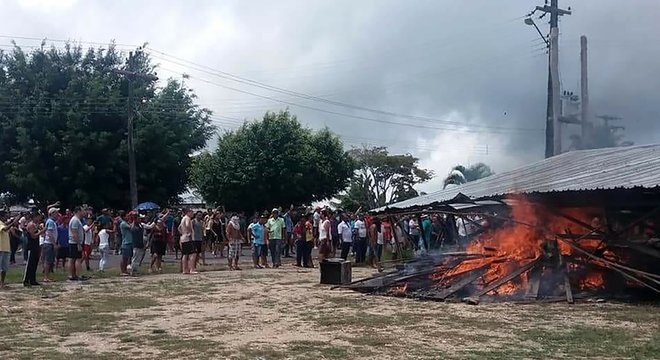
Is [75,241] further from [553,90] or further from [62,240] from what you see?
[553,90]

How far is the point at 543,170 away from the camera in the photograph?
1853 centimetres

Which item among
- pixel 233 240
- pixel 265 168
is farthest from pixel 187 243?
pixel 265 168

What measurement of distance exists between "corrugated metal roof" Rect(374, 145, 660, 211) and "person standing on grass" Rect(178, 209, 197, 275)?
5.79 m

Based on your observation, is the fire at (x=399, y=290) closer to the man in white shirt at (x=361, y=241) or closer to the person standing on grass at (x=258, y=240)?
the person standing on grass at (x=258, y=240)

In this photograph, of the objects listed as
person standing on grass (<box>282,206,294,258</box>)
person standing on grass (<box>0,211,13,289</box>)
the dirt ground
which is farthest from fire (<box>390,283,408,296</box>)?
person standing on grass (<box>282,206,294,258</box>)

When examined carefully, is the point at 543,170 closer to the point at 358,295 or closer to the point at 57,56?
the point at 358,295

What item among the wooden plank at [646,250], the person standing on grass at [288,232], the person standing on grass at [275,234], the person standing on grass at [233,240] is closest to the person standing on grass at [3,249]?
→ the person standing on grass at [233,240]

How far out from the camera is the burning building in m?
13.8

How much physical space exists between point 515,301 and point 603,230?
288 centimetres

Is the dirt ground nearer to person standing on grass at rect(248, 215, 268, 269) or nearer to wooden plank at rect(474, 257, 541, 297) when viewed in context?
wooden plank at rect(474, 257, 541, 297)

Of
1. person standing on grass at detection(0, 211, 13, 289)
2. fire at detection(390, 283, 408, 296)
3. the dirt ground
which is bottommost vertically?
the dirt ground

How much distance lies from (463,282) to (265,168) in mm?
24412

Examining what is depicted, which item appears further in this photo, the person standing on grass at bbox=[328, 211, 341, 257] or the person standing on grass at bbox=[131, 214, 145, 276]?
the person standing on grass at bbox=[328, 211, 341, 257]

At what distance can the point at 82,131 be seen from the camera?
3669cm
